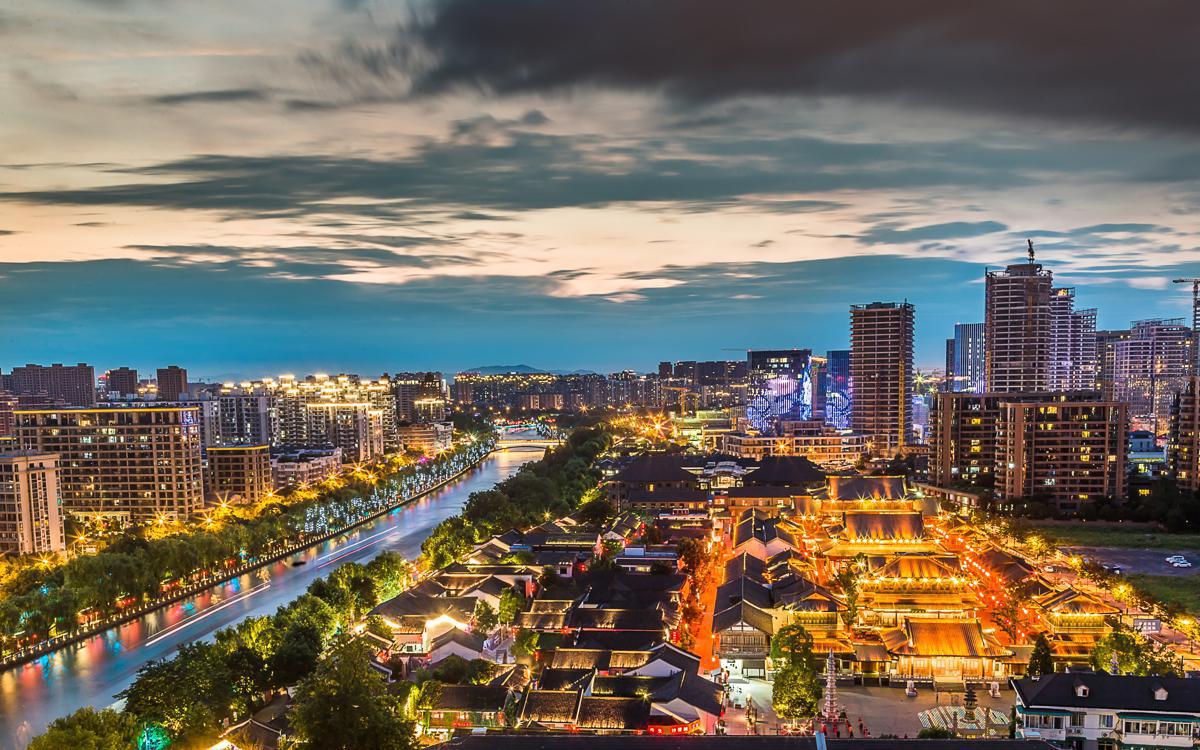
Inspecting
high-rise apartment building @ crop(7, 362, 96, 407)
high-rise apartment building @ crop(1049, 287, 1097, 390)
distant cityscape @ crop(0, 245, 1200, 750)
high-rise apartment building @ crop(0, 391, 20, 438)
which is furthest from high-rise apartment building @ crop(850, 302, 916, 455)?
high-rise apartment building @ crop(7, 362, 96, 407)

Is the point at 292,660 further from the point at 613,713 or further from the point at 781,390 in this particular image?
the point at 781,390

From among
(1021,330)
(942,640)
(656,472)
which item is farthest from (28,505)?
(1021,330)

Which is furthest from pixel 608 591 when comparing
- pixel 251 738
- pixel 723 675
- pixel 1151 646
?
pixel 1151 646

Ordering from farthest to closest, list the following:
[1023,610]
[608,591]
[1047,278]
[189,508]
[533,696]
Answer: [1047,278] → [189,508] → [608,591] → [1023,610] → [533,696]

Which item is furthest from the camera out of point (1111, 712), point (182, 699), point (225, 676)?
point (225, 676)

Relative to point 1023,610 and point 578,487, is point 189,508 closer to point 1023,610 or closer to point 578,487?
point 578,487

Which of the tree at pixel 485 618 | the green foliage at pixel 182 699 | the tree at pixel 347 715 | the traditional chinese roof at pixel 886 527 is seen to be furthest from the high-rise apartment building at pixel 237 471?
the tree at pixel 347 715

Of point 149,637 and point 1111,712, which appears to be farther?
point 149,637
